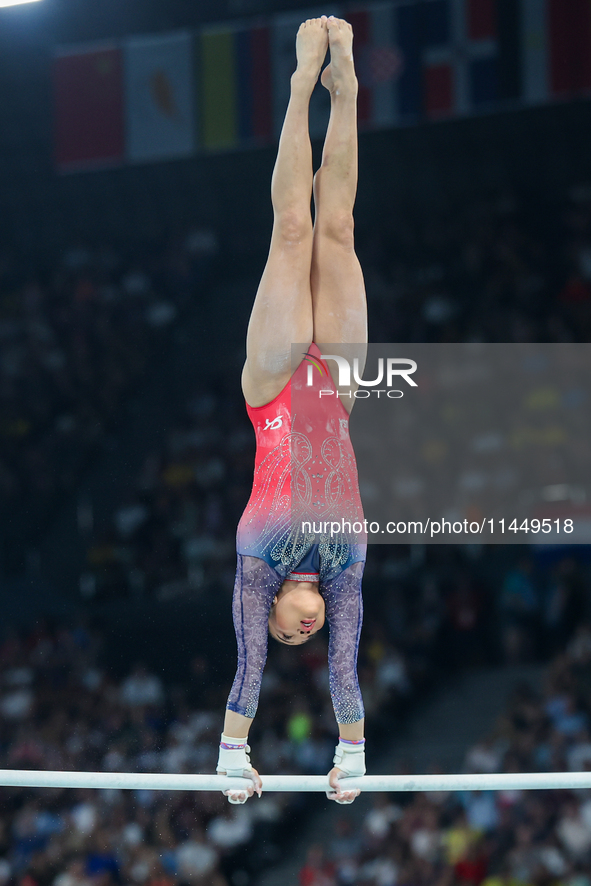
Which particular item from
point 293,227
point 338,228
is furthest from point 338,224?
point 293,227

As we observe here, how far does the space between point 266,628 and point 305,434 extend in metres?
1.02

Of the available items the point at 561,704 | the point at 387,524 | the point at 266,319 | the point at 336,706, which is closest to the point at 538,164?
the point at 387,524

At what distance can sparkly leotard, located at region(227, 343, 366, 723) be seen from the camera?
5023mm

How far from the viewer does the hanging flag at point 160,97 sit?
45.4 ft

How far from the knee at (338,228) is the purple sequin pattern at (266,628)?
174 centimetres

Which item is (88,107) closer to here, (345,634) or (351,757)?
(345,634)

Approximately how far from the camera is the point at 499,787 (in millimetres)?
4973

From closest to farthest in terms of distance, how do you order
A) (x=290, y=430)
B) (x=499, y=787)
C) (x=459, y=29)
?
(x=499, y=787), (x=290, y=430), (x=459, y=29)

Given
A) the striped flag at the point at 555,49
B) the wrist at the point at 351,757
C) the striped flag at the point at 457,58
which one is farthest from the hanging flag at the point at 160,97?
the wrist at the point at 351,757

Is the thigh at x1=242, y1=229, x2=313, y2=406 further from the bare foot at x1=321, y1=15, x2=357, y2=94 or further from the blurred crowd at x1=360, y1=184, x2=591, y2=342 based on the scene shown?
the blurred crowd at x1=360, y1=184, x2=591, y2=342

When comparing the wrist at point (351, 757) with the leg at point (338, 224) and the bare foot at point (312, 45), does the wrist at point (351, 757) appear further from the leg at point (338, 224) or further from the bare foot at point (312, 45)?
the bare foot at point (312, 45)

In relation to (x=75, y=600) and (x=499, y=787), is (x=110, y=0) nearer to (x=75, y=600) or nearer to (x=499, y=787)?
(x=75, y=600)

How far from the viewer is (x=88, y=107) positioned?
14.6 metres

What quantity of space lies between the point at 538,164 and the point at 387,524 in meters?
5.95
